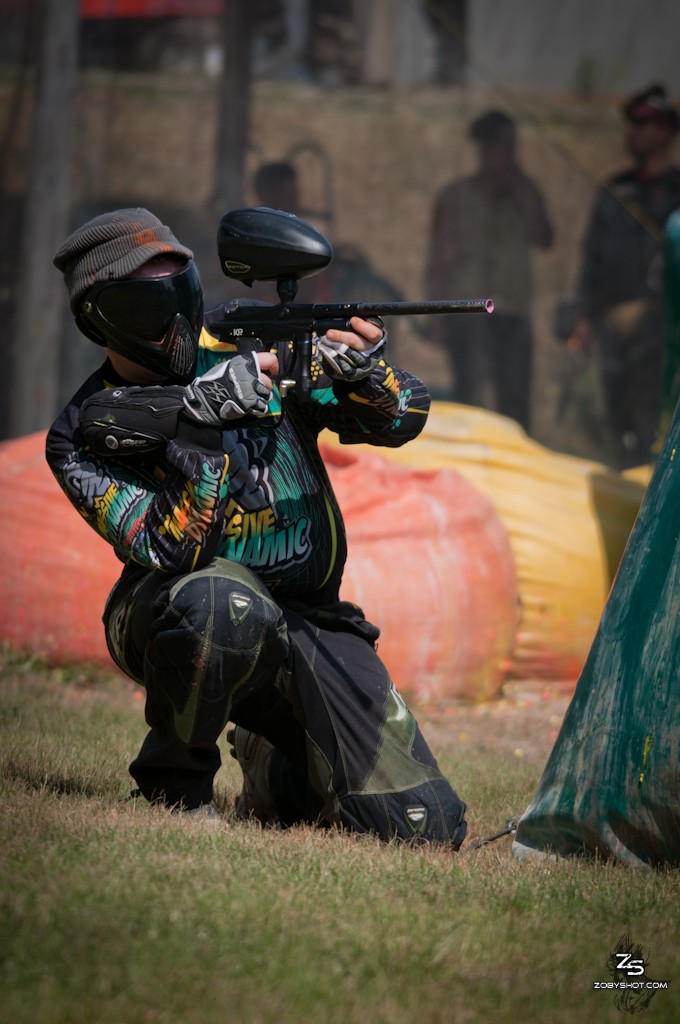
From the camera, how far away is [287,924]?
220cm

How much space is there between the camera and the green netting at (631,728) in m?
2.63

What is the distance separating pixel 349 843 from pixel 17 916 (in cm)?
88

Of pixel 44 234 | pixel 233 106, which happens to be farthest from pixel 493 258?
pixel 44 234

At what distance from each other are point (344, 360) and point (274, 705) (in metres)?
0.85

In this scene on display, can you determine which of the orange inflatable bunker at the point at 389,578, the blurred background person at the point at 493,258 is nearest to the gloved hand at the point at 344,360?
the orange inflatable bunker at the point at 389,578

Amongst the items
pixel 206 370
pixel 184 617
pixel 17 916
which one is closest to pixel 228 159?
pixel 206 370

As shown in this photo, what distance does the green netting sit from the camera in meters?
2.63

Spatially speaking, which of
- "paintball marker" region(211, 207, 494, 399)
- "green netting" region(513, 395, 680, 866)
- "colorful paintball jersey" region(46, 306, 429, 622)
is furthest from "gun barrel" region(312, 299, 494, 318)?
"green netting" region(513, 395, 680, 866)

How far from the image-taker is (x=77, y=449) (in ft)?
9.57

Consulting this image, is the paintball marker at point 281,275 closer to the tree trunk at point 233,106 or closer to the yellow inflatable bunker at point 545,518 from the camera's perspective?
the yellow inflatable bunker at point 545,518

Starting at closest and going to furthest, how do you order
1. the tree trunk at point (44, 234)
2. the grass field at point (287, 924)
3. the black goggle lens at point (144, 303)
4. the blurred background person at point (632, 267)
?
the grass field at point (287, 924) < the black goggle lens at point (144, 303) < the tree trunk at point (44, 234) < the blurred background person at point (632, 267)

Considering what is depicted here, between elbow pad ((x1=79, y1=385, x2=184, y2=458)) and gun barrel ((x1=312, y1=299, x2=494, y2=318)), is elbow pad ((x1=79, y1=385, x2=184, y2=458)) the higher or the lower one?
the lower one

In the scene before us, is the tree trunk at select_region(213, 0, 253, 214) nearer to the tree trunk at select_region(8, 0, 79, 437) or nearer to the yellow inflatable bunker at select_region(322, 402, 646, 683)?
the tree trunk at select_region(8, 0, 79, 437)

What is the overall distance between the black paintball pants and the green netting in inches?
12.0
